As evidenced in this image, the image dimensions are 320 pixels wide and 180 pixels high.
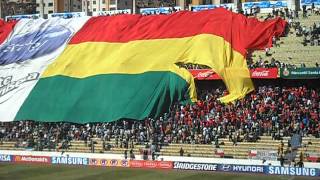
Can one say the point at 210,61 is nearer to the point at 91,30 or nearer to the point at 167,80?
the point at 167,80

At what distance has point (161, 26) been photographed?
48.0 metres

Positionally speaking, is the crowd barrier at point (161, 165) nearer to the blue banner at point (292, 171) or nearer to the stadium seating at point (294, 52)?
the blue banner at point (292, 171)

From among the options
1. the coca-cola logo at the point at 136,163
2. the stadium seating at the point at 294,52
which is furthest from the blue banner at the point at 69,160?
the stadium seating at the point at 294,52

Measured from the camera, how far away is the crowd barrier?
31859 mm

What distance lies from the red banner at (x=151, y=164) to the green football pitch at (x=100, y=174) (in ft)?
4.14

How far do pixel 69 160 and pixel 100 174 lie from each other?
7564 mm

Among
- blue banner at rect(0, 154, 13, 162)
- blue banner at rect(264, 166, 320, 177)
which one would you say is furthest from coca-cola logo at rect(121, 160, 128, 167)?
blue banner at rect(264, 166, 320, 177)

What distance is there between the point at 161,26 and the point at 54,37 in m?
9.76

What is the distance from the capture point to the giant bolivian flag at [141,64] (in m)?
42.0

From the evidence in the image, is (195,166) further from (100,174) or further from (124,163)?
(100,174)

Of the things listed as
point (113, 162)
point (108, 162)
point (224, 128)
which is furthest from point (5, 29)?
point (224, 128)

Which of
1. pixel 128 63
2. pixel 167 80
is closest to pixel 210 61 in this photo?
Answer: pixel 167 80

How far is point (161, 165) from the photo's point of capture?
36.6 metres

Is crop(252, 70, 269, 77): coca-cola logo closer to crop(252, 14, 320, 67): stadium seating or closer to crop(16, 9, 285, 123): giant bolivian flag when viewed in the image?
crop(16, 9, 285, 123): giant bolivian flag
